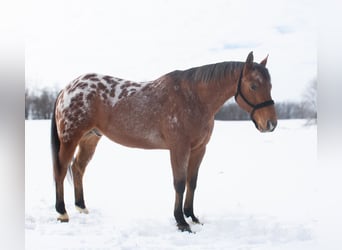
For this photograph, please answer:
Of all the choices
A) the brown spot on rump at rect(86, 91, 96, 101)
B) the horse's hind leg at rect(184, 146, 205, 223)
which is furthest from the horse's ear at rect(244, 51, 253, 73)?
the brown spot on rump at rect(86, 91, 96, 101)

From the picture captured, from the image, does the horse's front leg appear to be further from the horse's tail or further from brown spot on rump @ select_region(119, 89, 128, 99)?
the horse's tail

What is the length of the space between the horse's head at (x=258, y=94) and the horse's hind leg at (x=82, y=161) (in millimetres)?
867

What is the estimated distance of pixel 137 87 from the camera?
203 cm

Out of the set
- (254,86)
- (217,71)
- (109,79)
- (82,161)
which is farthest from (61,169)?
(254,86)

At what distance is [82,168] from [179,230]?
638mm

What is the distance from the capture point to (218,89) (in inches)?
77.4

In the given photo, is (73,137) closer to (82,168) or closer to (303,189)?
(82,168)

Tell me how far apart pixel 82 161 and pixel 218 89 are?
0.86 meters

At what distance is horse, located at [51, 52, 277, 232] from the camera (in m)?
1.93

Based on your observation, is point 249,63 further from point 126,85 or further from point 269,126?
point 126,85

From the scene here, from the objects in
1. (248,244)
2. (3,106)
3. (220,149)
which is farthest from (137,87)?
(248,244)

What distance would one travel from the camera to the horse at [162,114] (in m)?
1.93

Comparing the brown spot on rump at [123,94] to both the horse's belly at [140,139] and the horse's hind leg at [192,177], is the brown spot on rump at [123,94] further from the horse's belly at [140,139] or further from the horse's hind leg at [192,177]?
the horse's hind leg at [192,177]

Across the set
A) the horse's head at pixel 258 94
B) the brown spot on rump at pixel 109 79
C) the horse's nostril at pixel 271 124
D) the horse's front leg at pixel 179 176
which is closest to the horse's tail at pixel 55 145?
the brown spot on rump at pixel 109 79
